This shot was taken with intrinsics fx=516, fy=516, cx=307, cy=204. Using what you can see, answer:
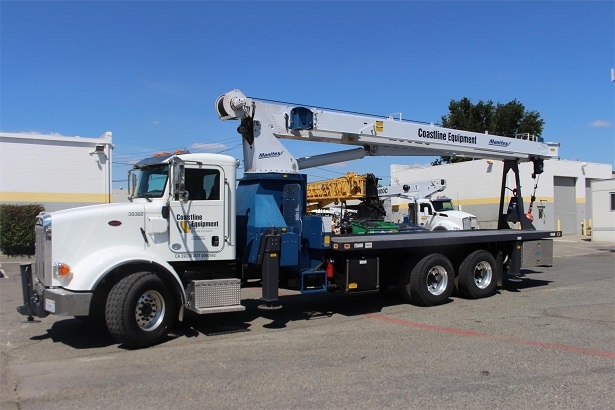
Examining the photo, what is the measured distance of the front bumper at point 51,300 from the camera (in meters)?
6.96

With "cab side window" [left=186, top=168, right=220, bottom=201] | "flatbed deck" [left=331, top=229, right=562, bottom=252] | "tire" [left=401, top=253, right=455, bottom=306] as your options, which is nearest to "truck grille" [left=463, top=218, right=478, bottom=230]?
"flatbed deck" [left=331, top=229, right=562, bottom=252]

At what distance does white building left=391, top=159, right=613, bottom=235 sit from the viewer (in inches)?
1406

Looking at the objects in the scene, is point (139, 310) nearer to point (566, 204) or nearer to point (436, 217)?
point (436, 217)

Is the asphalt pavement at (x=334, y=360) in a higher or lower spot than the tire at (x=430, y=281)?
lower

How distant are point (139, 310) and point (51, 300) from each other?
1.17 metres

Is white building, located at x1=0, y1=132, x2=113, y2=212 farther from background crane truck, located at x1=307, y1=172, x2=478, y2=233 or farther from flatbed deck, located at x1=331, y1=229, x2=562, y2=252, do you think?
flatbed deck, located at x1=331, y1=229, x2=562, y2=252

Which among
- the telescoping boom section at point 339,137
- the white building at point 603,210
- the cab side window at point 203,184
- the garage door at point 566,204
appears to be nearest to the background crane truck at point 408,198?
the telescoping boom section at point 339,137

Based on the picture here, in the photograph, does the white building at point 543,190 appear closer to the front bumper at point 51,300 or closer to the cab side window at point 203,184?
the cab side window at point 203,184

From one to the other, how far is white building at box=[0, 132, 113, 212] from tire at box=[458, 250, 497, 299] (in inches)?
768

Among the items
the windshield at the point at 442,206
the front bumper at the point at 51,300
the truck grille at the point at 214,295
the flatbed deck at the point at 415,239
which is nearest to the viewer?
the front bumper at the point at 51,300

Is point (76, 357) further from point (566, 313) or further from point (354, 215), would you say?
point (354, 215)

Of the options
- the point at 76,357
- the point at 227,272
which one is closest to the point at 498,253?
the point at 227,272

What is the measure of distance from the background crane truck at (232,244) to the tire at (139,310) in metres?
0.02

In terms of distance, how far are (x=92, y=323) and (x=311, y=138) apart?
520cm
